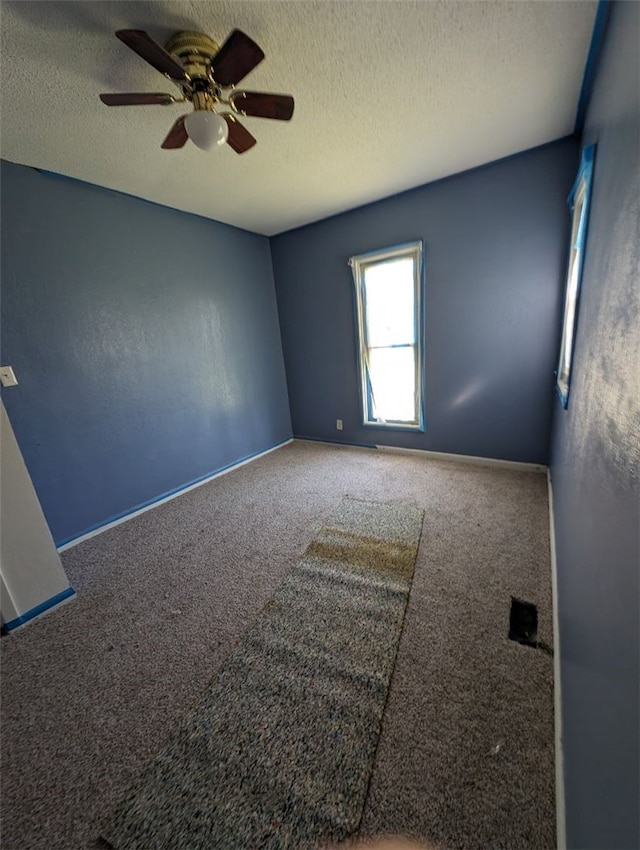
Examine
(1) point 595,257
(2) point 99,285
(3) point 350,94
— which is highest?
(3) point 350,94

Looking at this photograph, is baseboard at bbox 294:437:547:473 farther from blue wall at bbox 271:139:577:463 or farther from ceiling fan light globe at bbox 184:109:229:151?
ceiling fan light globe at bbox 184:109:229:151

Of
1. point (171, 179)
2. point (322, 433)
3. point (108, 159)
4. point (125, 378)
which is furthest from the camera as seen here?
point (322, 433)

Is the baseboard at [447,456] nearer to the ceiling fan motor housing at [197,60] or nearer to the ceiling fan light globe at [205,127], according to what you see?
the ceiling fan light globe at [205,127]

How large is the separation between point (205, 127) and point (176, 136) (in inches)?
14.9

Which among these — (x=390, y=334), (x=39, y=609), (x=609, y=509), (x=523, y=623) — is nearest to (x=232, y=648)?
(x=39, y=609)

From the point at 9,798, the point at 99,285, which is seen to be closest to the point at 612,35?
the point at 99,285

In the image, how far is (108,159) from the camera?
1870 millimetres

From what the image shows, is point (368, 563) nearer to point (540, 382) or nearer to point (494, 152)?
point (540, 382)

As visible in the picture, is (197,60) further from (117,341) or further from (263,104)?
(117,341)

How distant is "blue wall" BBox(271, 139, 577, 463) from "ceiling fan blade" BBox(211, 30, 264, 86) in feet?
6.19

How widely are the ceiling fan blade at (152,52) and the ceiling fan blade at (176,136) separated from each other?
18cm

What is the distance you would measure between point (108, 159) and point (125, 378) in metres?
1.44

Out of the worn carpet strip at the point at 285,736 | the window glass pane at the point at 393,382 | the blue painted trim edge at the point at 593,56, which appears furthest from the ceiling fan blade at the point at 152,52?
the window glass pane at the point at 393,382

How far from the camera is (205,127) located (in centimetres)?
128
